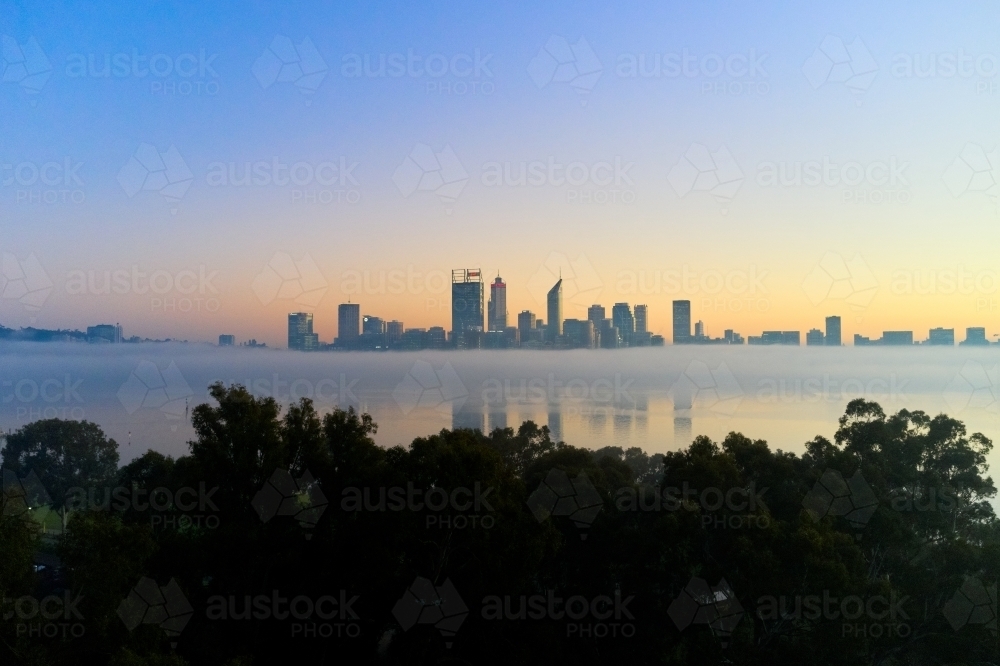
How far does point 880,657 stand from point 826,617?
148 cm

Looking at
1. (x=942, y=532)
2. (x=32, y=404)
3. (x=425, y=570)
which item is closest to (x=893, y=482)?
(x=942, y=532)

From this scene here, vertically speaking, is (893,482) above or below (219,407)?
below

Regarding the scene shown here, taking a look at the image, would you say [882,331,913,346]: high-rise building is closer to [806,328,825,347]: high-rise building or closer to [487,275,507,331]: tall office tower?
[806,328,825,347]: high-rise building

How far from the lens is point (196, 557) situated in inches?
294

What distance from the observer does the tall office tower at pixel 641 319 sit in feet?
106

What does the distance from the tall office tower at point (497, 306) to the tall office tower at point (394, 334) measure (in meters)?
5.07

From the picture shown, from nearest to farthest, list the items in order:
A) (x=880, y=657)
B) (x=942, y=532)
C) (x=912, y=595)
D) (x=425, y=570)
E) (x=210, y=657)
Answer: (x=210, y=657) < (x=425, y=570) < (x=880, y=657) < (x=912, y=595) < (x=942, y=532)

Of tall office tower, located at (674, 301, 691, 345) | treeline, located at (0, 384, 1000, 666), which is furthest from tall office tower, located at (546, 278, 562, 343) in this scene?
treeline, located at (0, 384, 1000, 666)

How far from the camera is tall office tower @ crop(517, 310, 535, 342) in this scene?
112 ft

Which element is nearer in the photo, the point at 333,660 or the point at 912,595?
the point at 333,660

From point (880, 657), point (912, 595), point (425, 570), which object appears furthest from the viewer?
point (912, 595)

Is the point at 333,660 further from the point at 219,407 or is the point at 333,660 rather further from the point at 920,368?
the point at 920,368

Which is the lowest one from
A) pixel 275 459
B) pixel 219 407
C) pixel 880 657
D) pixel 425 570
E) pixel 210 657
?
pixel 880 657

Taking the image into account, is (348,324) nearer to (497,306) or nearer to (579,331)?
(497,306)
